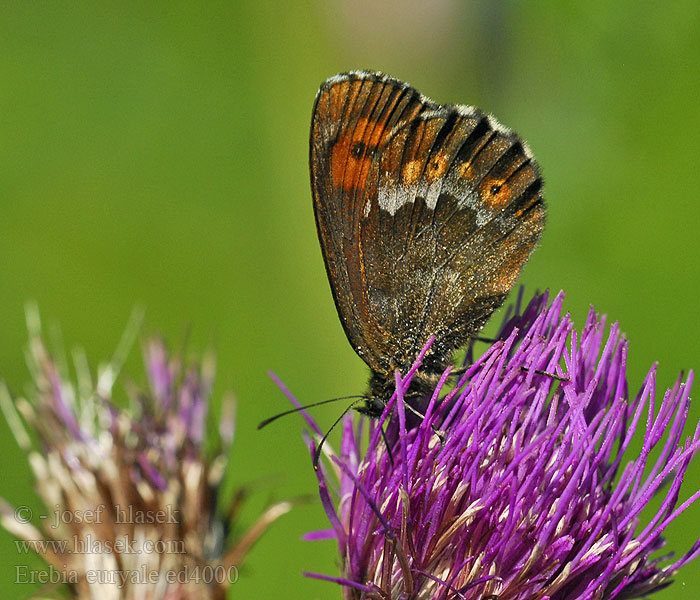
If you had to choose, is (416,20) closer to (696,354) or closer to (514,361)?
(696,354)

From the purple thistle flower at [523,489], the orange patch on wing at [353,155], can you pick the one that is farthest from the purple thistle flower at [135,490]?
the orange patch on wing at [353,155]

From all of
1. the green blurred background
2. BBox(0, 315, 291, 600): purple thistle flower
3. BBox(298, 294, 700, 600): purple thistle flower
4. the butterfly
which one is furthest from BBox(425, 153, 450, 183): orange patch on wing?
the green blurred background

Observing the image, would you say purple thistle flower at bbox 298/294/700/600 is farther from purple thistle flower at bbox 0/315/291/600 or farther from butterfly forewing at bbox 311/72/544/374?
purple thistle flower at bbox 0/315/291/600

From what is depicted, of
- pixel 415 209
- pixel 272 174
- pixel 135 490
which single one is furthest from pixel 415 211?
pixel 272 174

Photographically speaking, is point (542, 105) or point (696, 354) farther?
point (542, 105)

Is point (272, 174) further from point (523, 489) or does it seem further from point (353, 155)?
point (523, 489)

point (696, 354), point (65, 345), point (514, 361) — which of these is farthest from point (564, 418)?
point (65, 345)

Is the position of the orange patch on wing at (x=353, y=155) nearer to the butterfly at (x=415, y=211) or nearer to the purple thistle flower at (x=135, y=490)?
the butterfly at (x=415, y=211)
